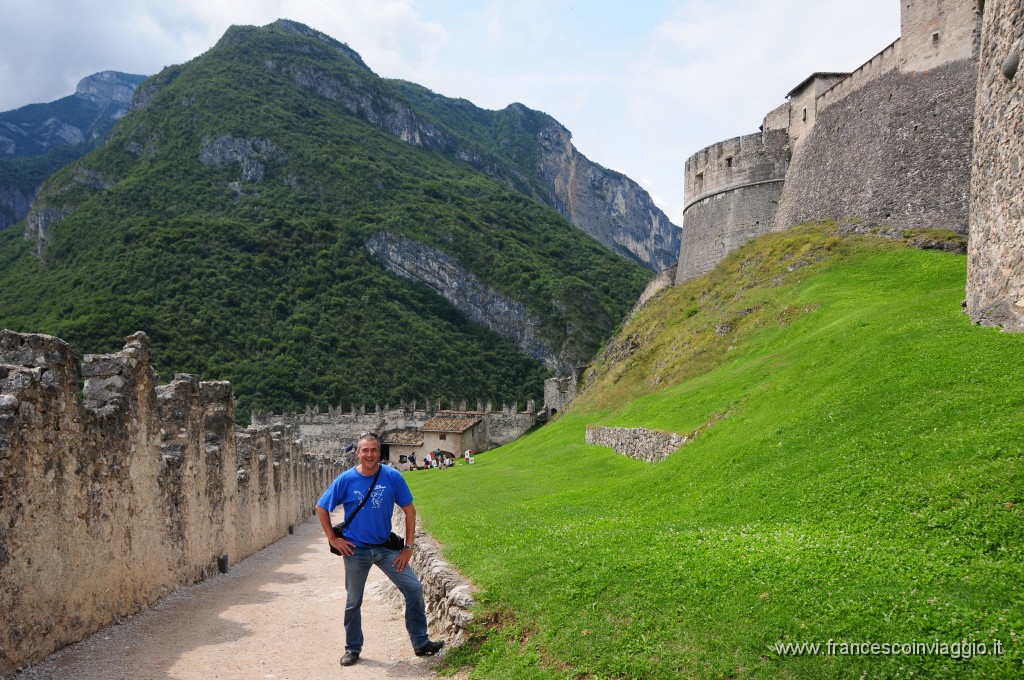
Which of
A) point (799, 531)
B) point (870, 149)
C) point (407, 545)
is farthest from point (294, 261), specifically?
point (799, 531)

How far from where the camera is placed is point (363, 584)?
25.0 ft

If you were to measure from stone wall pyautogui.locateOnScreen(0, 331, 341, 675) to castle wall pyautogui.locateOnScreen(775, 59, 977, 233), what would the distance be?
25778 mm

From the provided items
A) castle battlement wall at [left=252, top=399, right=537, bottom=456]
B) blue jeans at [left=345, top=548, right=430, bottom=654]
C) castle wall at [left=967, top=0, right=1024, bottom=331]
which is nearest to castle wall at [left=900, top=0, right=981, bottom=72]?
castle wall at [left=967, top=0, right=1024, bottom=331]

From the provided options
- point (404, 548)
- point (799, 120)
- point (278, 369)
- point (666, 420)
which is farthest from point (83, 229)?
point (404, 548)

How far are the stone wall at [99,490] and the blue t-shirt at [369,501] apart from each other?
3.01m

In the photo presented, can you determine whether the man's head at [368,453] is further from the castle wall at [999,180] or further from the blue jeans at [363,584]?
the castle wall at [999,180]

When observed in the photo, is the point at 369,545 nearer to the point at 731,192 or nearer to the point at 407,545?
the point at 407,545

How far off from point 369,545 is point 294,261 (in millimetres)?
102311

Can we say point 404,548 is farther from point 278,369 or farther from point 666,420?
point 278,369

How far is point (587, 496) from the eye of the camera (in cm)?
1452

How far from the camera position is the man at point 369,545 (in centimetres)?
760

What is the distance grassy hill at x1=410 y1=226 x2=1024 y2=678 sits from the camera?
565 cm

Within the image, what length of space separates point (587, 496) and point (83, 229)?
101 metres

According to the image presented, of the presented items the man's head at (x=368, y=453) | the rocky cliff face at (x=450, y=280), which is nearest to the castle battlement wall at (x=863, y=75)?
the man's head at (x=368, y=453)
